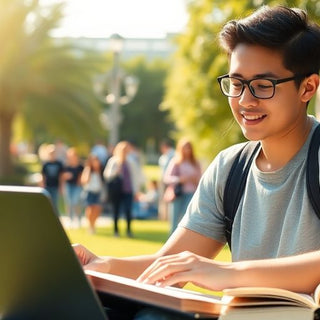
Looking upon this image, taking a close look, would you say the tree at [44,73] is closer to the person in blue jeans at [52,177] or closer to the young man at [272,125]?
the person in blue jeans at [52,177]

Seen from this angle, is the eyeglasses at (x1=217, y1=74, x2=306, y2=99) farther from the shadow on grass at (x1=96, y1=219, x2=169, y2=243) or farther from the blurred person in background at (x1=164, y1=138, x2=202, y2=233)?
the shadow on grass at (x1=96, y1=219, x2=169, y2=243)

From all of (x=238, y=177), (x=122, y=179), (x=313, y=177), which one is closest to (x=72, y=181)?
(x=122, y=179)

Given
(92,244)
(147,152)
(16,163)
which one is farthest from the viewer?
(147,152)

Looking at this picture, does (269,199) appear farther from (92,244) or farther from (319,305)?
(92,244)

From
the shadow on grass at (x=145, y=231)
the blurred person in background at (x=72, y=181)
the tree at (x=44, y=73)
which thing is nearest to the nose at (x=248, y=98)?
the shadow on grass at (x=145, y=231)

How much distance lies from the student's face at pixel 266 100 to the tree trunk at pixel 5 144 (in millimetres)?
34821

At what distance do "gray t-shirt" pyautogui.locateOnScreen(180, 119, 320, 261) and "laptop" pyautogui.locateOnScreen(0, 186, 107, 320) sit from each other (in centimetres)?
73

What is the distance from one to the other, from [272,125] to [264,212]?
25cm

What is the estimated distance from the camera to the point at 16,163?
141 ft

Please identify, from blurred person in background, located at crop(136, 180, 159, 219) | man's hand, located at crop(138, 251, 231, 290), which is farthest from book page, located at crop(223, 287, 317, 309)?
blurred person in background, located at crop(136, 180, 159, 219)

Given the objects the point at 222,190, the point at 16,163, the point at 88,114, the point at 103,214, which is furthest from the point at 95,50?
the point at 222,190

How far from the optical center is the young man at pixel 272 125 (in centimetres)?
259

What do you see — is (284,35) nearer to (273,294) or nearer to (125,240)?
(273,294)

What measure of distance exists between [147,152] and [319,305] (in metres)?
102
